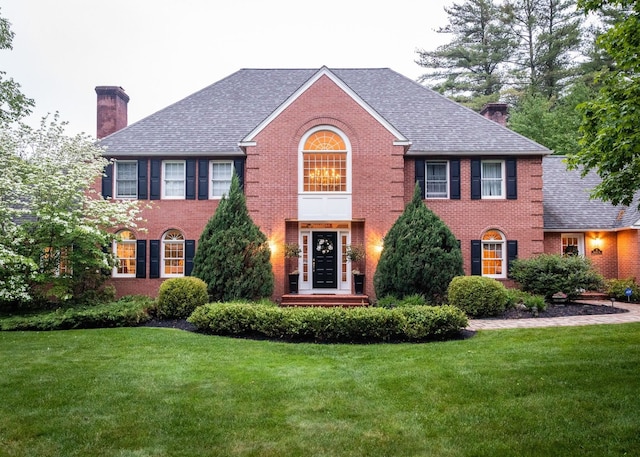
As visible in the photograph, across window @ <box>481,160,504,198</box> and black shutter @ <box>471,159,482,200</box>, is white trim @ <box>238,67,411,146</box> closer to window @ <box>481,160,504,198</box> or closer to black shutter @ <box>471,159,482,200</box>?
black shutter @ <box>471,159,482,200</box>

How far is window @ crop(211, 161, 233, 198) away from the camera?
1712cm

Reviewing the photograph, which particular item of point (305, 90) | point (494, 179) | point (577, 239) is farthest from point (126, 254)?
point (577, 239)

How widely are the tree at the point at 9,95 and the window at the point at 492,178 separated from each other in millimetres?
17290

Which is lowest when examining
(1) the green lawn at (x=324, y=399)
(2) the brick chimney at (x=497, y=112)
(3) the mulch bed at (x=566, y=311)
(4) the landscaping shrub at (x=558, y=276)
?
(1) the green lawn at (x=324, y=399)

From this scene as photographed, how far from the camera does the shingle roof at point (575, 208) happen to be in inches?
715

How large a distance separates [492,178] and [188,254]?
39.6 feet

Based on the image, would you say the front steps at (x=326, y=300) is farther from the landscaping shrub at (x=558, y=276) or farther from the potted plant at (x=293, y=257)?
the landscaping shrub at (x=558, y=276)

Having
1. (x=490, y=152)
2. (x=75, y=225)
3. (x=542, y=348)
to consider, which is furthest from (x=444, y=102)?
(x=75, y=225)

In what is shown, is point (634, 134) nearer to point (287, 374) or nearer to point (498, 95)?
point (287, 374)

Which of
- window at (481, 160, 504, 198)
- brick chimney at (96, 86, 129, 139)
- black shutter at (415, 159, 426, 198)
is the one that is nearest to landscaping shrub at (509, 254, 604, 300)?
window at (481, 160, 504, 198)

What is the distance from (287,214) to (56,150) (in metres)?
8.24

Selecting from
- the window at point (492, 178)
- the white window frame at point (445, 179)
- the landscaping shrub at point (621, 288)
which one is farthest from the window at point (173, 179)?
the landscaping shrub at point (621, 288)

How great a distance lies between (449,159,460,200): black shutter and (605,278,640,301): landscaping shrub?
706 centimetres

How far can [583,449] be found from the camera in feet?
14.5
